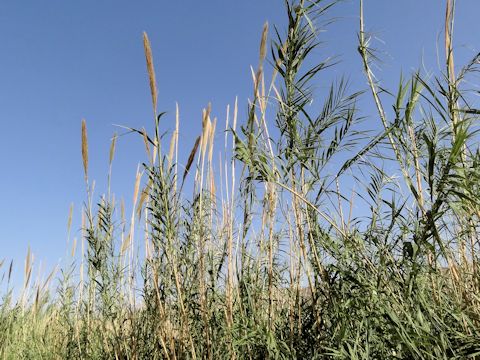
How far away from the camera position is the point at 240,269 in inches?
111

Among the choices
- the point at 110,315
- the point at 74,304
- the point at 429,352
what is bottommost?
the point at 429,352

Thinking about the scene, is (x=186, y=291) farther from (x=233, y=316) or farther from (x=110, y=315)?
(x=110, y=315)

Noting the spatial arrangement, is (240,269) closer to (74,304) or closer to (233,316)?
(233,316)

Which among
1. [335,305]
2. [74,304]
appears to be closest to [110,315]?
[74,304]

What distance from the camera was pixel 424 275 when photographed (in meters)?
2.11

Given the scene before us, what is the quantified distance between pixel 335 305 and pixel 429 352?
1.48ft

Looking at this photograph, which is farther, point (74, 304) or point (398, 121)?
point (74, 304)

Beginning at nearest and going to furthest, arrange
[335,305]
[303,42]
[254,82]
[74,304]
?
[335,305] < [303,42] < [254,82] < [74,304]

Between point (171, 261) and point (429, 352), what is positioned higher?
point (171, 261)

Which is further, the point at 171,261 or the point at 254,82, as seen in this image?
the point at 254,82

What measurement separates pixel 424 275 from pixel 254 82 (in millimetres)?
1609

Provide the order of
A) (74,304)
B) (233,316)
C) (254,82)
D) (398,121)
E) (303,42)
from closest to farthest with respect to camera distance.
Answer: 1. (398,121)
2. (303,42)
3. (233,316)
4. (254,82)
5. (74,304)

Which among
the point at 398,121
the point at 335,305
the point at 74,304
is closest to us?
the point at 335,305

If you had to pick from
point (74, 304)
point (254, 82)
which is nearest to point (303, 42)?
point (254, 82)
